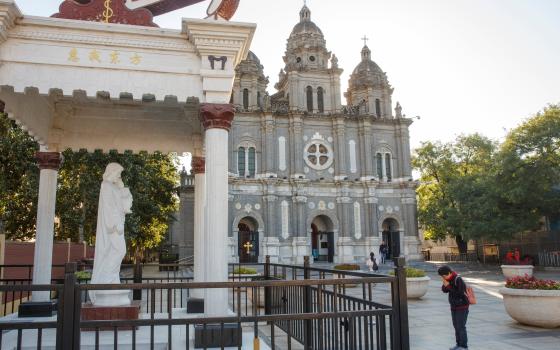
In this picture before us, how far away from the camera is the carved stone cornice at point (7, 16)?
21.1 feet

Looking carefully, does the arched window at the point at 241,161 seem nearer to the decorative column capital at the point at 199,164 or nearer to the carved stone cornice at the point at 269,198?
the carved stone cornice at the point at 269,198

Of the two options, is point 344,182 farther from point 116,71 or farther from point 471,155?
point 116,71

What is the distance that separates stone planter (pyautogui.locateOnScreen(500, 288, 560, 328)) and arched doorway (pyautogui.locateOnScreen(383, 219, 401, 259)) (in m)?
31.2

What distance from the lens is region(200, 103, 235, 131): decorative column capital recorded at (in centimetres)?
705

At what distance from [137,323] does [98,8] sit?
5132 mm

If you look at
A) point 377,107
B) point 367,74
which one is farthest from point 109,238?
point 367,74

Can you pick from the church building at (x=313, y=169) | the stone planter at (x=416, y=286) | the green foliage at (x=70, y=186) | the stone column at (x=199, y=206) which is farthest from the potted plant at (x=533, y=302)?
the church building at (x=313, y=169)

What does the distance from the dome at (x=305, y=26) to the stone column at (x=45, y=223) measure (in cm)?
3622

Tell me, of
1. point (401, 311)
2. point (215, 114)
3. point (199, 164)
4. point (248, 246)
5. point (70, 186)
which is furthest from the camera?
point (248, 246)

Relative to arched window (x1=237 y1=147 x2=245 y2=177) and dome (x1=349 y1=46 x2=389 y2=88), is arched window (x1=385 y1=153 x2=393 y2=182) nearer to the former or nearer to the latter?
dome (x1=349 y1=46 x2=389 y2=88)

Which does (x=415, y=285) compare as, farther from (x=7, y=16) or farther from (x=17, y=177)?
(x=17, y=177)

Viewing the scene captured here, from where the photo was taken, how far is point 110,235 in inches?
323

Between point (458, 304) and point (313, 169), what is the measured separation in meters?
32.1

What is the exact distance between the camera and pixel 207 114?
7055 mm
